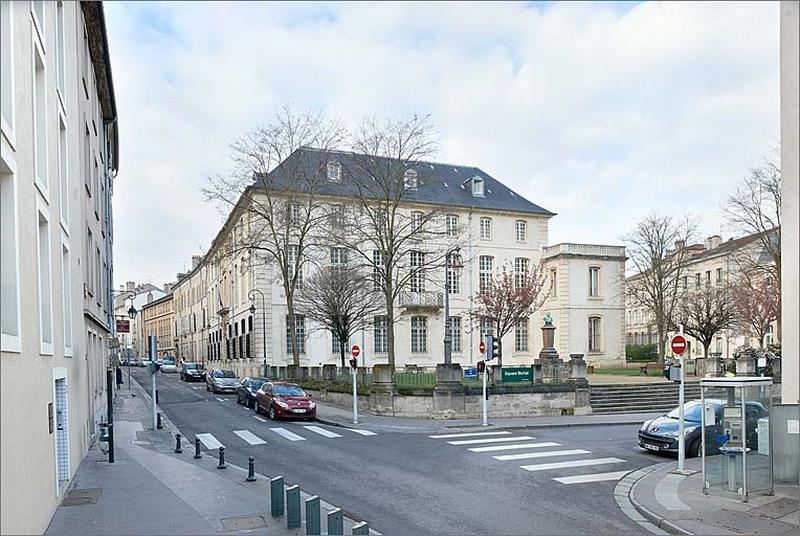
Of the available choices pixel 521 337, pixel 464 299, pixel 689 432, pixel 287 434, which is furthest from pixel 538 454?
pixel 521 337

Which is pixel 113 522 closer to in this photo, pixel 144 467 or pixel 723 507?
pixel 144 467

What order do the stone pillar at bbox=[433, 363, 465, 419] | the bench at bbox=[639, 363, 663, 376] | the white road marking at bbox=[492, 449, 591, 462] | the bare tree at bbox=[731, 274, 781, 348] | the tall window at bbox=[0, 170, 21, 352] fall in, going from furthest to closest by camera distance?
the bench at bbox=[639, 363, 663, 376], the bare tree at bbox=[731, 274, 781, 348], the stone pillar at bbox=[433, 363, 465, 419], the white road marking at bbox=[492, 449, 591, 462], the tall window at bbox=[0, 170, 21, 352]

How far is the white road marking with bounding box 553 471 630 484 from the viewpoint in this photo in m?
13.6

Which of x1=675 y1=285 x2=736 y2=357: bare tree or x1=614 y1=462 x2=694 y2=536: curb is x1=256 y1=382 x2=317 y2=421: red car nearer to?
x1=614 y1=462 x2=694 y2=536: curb

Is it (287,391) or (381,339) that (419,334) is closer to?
(381,339)

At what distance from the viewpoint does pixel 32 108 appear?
8.62m

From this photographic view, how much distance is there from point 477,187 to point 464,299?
9.35m

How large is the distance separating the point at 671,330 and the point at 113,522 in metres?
47.1

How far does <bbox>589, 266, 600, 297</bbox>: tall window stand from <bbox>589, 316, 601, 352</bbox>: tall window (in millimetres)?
1994

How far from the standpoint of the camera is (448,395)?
2538 cm

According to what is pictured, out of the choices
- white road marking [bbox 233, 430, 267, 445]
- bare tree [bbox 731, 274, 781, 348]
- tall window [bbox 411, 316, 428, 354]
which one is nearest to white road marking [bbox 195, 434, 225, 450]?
white road marking [bbox 233, 430, 267, 445]

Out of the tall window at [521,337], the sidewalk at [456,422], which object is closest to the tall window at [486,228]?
the tall window at [521,337]

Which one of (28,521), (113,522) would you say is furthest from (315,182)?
(28,521)

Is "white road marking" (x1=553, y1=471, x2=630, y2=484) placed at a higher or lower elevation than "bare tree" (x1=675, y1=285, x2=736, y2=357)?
lower
